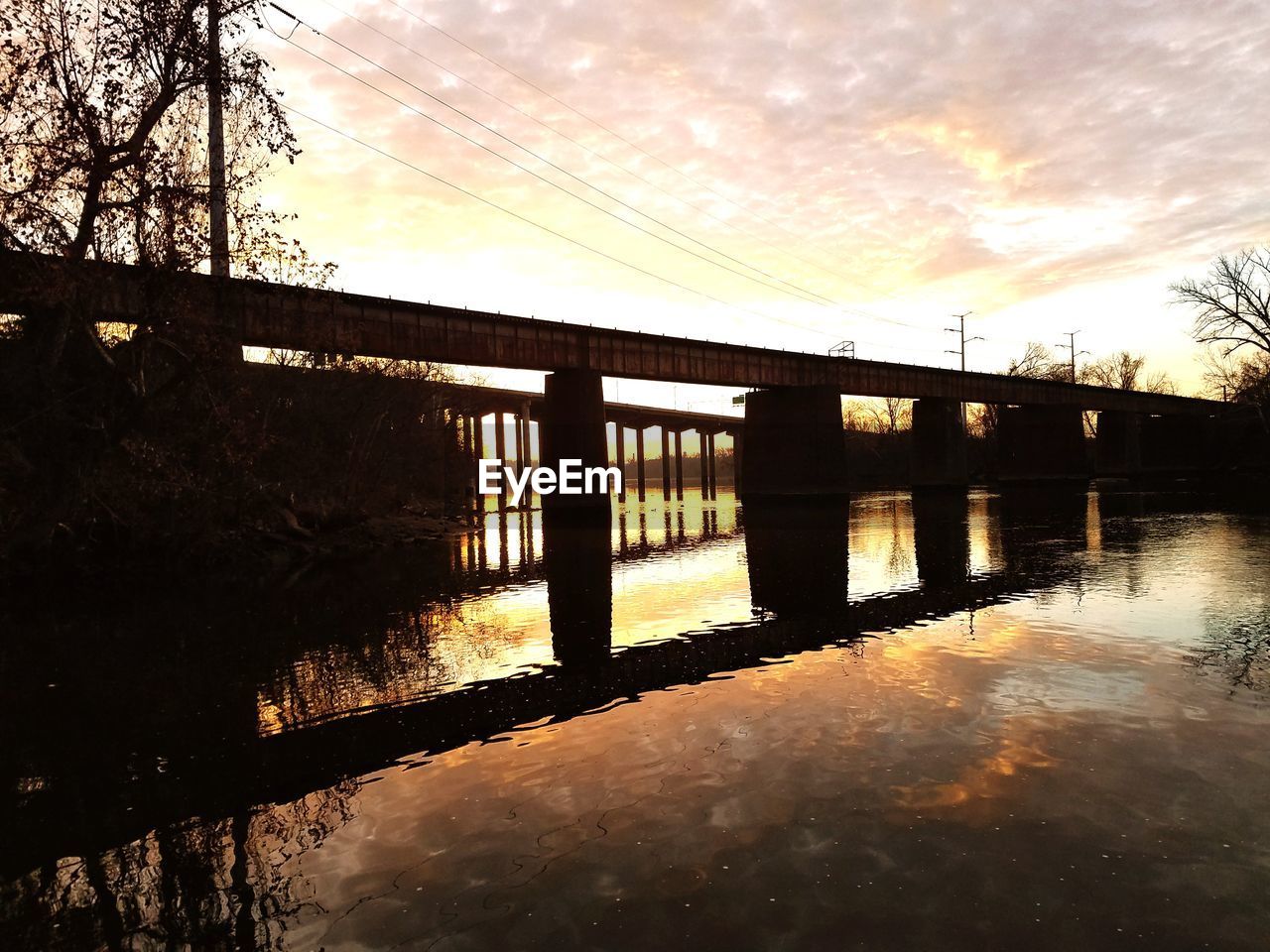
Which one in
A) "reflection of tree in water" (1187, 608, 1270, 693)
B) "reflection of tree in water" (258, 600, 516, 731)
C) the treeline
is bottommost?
"reflection of tree in water" (258, 600, 516, 731)

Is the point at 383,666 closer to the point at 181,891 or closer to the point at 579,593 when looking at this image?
the point at 181,891

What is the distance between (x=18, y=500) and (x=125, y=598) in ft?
17.9

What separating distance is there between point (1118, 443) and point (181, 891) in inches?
5227

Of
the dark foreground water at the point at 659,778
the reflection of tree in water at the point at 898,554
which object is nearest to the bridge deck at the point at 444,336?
the dark foreground water at the point at 659,778

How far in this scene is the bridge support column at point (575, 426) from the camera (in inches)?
2200

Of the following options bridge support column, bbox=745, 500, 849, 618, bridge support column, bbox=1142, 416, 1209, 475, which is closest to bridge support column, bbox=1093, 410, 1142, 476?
bridge support column, bbox=1142, 416, 1209, 475

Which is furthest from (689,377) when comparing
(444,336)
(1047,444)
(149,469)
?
(1047,444)

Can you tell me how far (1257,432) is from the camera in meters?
109

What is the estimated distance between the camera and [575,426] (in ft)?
184

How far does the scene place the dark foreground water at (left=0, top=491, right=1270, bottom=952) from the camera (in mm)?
5039

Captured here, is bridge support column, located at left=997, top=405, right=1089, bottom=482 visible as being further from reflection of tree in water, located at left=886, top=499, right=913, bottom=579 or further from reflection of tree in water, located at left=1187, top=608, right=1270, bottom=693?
reflection of tree in water, located at left=1187, top=608, right=1270, bottom=693

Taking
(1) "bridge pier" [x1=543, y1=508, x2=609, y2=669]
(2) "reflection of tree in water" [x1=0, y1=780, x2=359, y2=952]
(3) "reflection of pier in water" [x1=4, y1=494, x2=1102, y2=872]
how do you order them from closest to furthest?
(2) "reflection of tree in water" [x1=0, y1=780, x2=359, y2=952], (3) "reflection of pier in water" [x1=4, y1=494, x2=1102, y2=872], (1) "bridge pier" [x1=543, y1=508, x2=609, y2=669]

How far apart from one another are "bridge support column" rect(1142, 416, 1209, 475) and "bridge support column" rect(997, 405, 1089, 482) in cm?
2852

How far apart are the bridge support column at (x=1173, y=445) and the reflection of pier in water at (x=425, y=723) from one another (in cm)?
12670
